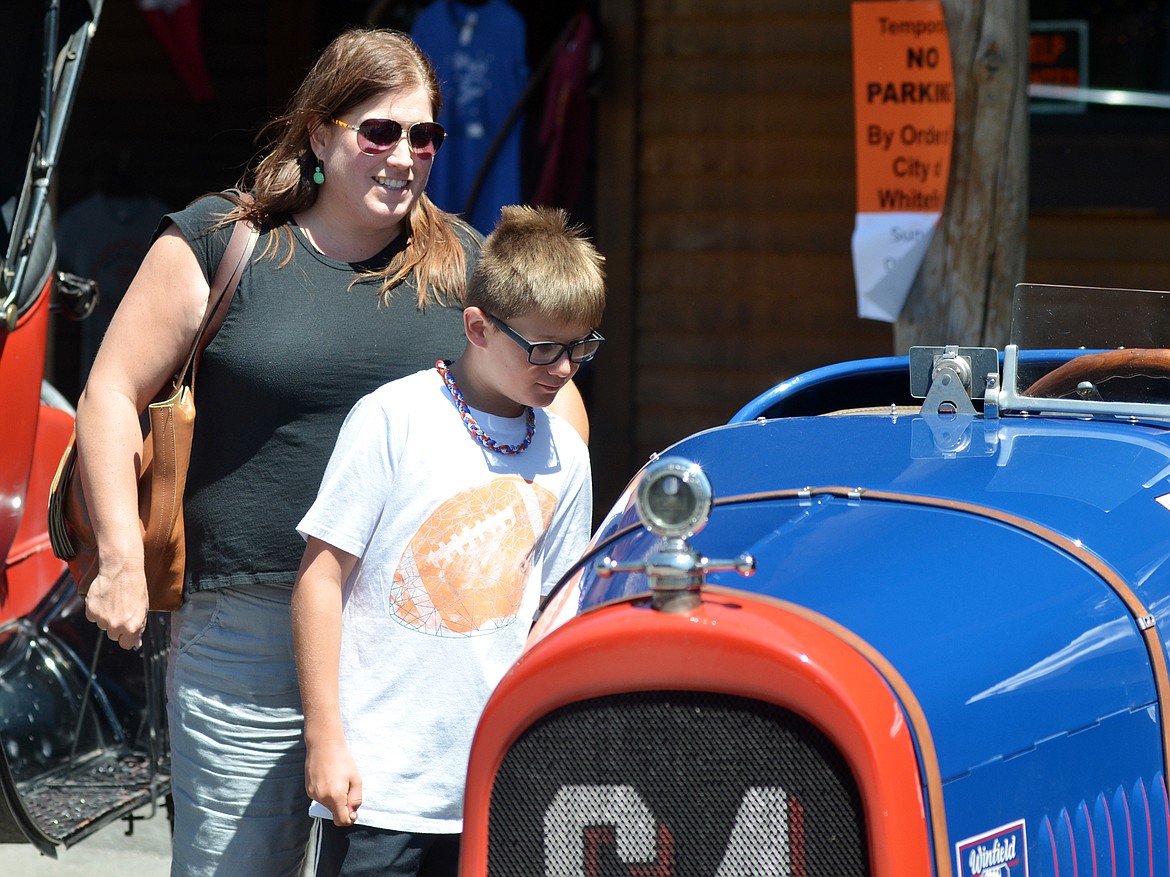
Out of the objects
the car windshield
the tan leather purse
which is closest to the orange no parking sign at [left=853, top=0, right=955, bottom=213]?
the car windshield

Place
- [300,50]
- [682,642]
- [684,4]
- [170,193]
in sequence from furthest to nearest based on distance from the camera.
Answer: [170,193] < [300,50] < [684,4] < [682,642]

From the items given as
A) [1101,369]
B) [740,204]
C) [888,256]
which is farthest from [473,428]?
[740,204]

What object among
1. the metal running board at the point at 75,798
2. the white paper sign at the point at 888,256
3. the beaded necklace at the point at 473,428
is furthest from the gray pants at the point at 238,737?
the white paper sign at the point at 888,256

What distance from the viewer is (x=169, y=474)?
236 centimetres

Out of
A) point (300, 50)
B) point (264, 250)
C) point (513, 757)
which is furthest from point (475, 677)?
point (300, 50)

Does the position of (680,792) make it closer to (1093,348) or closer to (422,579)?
(422,579)

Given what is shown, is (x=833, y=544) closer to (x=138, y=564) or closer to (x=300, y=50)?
(x=138, y=564)

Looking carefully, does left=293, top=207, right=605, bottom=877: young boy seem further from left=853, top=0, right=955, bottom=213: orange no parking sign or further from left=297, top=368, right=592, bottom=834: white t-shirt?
left=853, top=0, right=955, bottom=213: orange no parking sign

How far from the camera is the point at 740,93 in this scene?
6.05m

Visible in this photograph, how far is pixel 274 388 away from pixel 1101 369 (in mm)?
1393

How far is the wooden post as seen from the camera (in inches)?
163

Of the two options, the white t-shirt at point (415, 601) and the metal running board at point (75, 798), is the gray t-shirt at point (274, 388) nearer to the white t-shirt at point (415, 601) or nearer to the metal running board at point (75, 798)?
the white t-shirt at point (415, 601)

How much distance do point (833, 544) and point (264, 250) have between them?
113 centimetres

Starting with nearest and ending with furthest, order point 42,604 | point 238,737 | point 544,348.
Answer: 1. point 544,348
2. point 238,737
3. point 42,604
